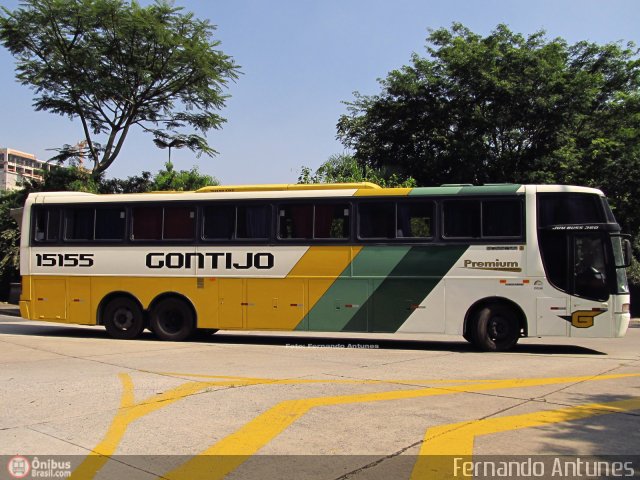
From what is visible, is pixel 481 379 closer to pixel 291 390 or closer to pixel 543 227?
pixel 291 390

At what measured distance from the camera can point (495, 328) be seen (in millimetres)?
11812

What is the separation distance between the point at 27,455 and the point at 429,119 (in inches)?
1057

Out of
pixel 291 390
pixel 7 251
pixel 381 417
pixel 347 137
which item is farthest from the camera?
pixel 347 137

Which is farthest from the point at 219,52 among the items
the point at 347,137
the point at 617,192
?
the point at 617,192

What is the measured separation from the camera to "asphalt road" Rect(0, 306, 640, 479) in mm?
4832

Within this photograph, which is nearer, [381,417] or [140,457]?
[140,457]

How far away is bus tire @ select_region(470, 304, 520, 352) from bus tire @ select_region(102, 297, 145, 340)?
7.66 meters

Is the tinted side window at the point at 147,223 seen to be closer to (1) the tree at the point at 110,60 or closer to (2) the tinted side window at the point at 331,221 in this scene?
(2) the tinted side window at the point at 331,221

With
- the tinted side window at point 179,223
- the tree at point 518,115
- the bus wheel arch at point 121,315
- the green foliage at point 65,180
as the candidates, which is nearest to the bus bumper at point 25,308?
the bus wheel arch at point 121,315

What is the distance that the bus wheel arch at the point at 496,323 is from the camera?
38.3ft

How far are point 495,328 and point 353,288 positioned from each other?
307 cm

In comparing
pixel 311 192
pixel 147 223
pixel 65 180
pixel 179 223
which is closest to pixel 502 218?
pixel 311 192

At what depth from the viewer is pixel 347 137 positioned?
34.0 m

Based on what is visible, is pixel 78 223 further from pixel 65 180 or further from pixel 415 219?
pixel 65 180
